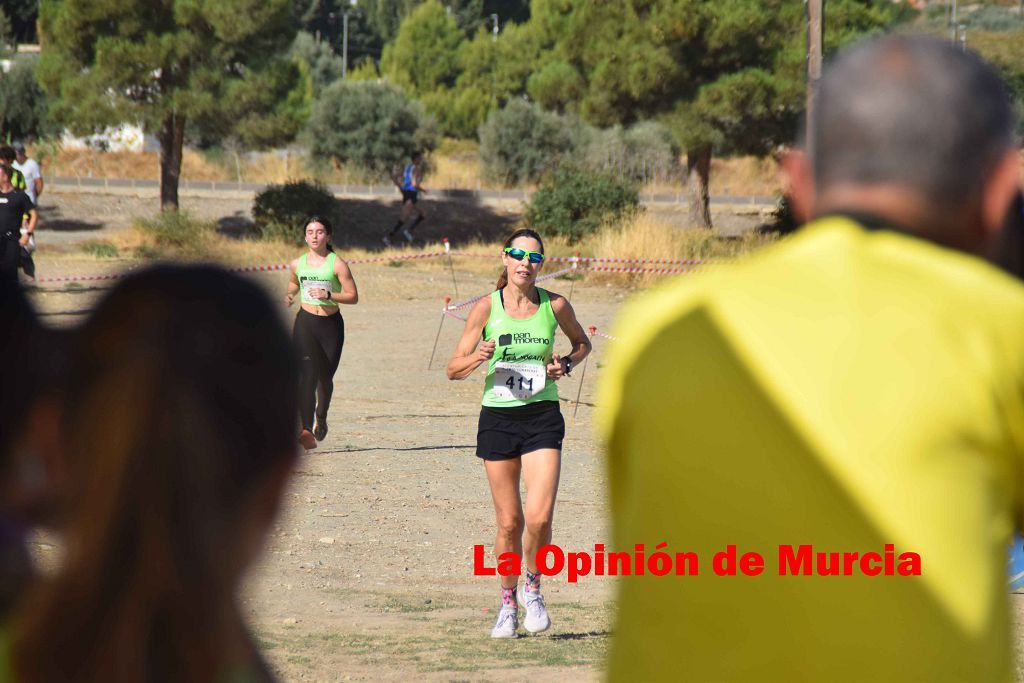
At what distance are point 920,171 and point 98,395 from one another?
3.65ft

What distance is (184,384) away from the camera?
1.73 meters

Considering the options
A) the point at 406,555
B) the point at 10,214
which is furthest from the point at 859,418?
the point at 10,214

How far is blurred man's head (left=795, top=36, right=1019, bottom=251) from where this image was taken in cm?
179

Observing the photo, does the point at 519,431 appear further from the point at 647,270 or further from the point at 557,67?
the point at 557,67

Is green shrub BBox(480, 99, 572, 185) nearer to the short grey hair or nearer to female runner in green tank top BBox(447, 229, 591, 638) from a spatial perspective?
female runner in green tank top BBox(447, 229, 591, 638)

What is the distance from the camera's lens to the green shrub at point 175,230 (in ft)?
93.6

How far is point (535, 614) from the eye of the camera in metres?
6.89

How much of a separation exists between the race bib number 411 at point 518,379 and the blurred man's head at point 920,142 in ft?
17.0

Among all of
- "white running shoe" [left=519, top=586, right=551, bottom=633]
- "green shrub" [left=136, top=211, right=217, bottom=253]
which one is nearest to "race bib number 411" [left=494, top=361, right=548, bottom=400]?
"white running shoe" [left=519, top=586, right=551, bottom=633]

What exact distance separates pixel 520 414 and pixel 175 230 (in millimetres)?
23268

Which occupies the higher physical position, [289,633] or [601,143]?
[601,143]

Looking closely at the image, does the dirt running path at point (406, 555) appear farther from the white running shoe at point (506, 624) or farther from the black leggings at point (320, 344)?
the black leggings at point (320, 344)

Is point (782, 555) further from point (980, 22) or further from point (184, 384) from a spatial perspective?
point (980, 22)

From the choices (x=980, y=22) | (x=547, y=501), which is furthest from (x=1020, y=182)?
(x=980, y=22)
